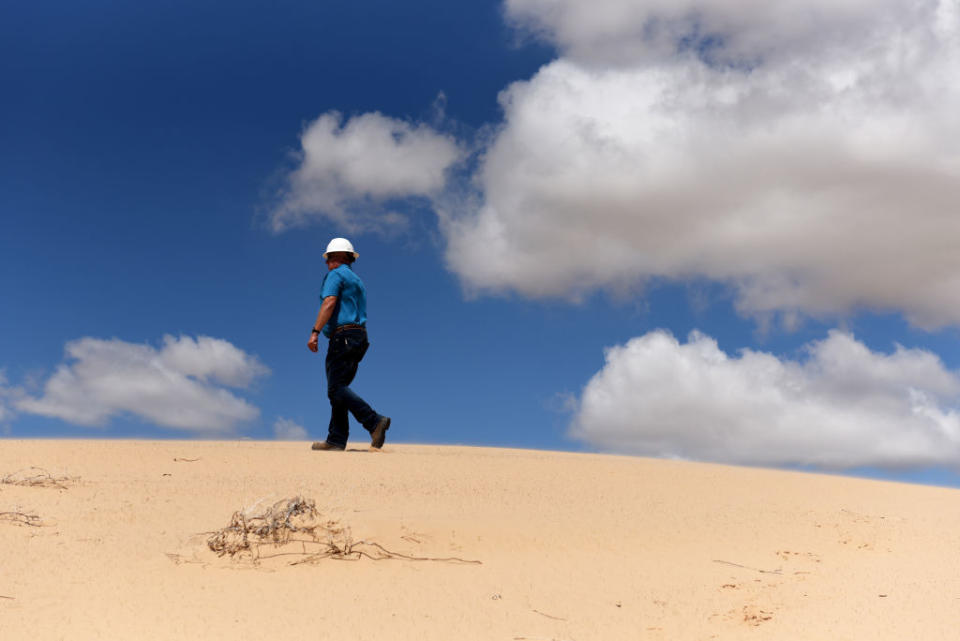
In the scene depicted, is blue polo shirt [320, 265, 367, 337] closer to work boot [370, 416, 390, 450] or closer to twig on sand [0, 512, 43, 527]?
work boot [370, 416, 390, 450]

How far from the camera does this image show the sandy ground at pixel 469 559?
340 cm

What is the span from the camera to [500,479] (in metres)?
6.32

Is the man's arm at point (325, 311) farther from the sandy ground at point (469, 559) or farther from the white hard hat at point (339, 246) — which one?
the sandy ground at point (469, 559)

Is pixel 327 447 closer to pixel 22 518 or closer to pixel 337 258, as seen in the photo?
pixel 337 258

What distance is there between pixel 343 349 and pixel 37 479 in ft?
11.1

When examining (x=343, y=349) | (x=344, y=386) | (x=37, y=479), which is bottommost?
(x=37, y=479)

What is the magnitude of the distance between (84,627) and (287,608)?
2.64 feet

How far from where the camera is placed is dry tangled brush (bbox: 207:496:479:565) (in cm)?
408

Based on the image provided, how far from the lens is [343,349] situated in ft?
27.3

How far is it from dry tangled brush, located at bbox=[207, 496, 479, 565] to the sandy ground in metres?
0.05

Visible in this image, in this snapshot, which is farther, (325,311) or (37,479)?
(325,311)

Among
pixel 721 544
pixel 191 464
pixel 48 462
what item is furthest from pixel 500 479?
pixel 48 462

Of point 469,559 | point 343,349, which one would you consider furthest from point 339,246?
point 469,559

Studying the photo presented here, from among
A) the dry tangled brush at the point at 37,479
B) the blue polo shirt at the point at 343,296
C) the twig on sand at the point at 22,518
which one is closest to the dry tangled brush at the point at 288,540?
the twig on sand at the point at 22,518
